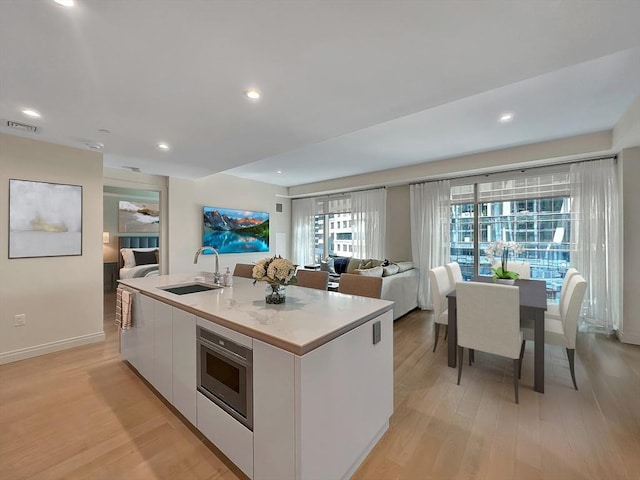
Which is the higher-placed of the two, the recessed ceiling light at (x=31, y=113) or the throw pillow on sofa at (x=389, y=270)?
the recessed ceiling light at (x=31, y=113)

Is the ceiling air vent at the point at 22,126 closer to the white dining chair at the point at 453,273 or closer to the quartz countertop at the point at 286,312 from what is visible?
the quartz countertop at the point at 286,312

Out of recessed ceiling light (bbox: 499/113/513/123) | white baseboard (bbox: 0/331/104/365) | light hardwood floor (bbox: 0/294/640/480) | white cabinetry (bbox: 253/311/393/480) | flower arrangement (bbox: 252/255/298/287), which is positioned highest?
recessed ceiling light (bbox: 499/113/513/123)

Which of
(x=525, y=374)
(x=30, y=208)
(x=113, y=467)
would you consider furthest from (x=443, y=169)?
(x=30, y=208)

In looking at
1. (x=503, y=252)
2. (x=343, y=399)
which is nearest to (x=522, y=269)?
(x=503, y=252)

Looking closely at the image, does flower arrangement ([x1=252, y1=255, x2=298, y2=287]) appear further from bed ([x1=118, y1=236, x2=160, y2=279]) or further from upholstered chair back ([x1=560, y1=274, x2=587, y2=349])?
bed ([x1=118, y1=236, x2=160, y2=279])

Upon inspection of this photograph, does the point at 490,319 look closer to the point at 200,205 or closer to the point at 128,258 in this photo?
the point at 200,205

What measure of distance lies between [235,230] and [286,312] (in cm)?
453

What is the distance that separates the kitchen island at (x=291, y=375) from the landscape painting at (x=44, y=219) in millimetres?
1976

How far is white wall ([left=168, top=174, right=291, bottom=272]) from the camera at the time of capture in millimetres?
4926

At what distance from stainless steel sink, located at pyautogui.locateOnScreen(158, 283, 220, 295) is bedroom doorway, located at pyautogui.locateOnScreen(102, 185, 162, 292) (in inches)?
172

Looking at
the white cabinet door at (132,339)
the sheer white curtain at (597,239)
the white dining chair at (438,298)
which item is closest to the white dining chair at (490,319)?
the white dining chair at (438,298)

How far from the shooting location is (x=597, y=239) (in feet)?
12.1

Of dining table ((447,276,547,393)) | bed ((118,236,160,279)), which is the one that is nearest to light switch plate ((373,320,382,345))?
dining table ((447,276,547,393))

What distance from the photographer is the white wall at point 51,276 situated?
2902 millimetres
